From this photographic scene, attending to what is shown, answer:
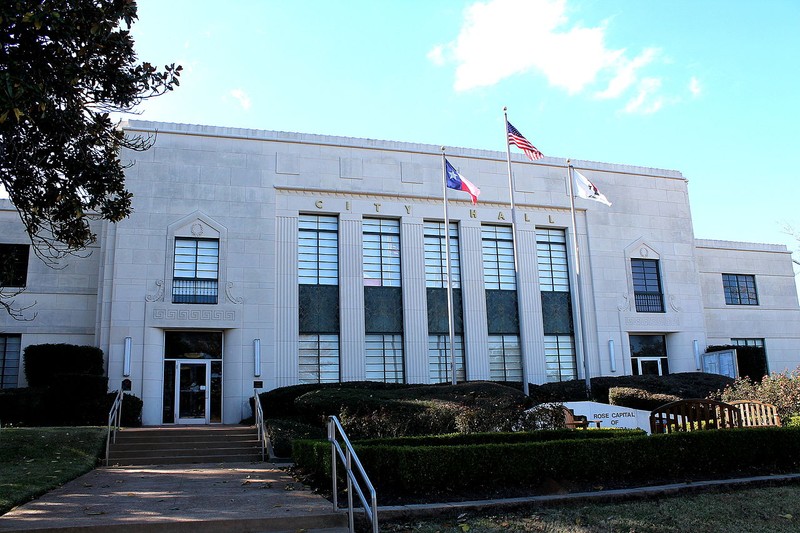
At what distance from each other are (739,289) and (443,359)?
16.5 metres

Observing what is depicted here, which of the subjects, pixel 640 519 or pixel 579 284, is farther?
pixel 579 284

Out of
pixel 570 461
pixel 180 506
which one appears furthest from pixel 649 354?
pixel 180 506

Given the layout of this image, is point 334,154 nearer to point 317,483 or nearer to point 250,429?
point 250,429

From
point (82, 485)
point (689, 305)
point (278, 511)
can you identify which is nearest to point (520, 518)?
point (278, 511)

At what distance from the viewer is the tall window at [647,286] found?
29094 mm

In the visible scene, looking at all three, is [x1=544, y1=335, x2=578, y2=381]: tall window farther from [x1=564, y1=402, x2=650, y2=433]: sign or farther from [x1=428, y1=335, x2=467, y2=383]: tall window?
[x1=564, y1=402, x2=650, y2=433]: sign

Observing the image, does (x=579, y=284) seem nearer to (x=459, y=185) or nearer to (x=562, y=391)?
(x=562, y=391)

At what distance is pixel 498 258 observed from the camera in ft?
90.4

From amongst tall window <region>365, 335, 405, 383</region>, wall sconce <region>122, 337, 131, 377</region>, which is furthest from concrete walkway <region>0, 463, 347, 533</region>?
tall window <region>365, 335, 405, 383</region>

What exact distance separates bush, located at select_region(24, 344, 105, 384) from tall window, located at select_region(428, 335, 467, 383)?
37.5 ft

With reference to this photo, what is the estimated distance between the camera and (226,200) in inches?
980

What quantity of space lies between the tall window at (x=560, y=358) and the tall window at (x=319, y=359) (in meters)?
8.43

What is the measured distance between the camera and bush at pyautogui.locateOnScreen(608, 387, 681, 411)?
21781mm

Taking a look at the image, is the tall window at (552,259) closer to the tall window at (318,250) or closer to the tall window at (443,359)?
the tall window at (443,359)
